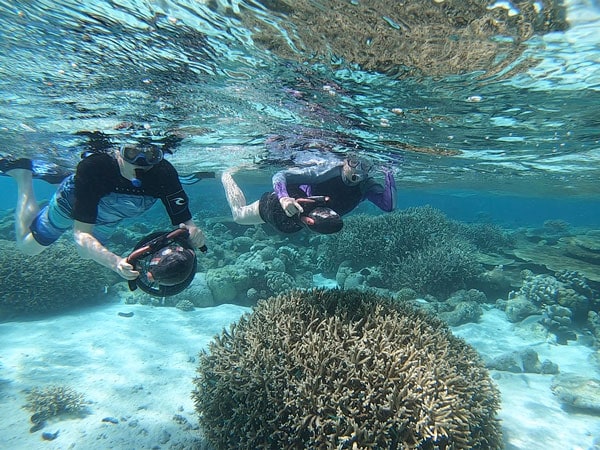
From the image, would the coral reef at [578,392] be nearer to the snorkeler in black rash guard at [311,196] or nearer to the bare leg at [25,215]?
the snorkeler in black rash guard at [311,196]

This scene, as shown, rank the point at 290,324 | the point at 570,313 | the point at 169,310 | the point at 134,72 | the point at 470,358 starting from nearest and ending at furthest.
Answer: the point at 290,324 → the point at 470,358 → the point at 134,72 → the point at 570,313 → the point at 169,310

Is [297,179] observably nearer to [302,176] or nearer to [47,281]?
[302,176]

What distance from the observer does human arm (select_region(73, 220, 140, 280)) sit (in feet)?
12.1

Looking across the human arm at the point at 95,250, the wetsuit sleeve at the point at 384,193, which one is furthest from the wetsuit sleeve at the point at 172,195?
the wetsuit sleeve at the point at 384,193

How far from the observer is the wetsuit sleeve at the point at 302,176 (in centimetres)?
559

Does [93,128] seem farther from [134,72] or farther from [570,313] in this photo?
[570,313]

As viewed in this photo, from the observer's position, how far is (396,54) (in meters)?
5.68

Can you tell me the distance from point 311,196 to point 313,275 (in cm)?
840

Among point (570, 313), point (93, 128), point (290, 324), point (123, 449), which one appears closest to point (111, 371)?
point (123, 449)

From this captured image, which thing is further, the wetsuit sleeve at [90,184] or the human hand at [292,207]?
the human hand at [292,207]

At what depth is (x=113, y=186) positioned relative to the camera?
4871 mm

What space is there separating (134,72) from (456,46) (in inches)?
245

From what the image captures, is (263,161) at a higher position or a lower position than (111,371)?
higher

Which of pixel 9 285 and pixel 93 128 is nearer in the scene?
pixel 9 285
